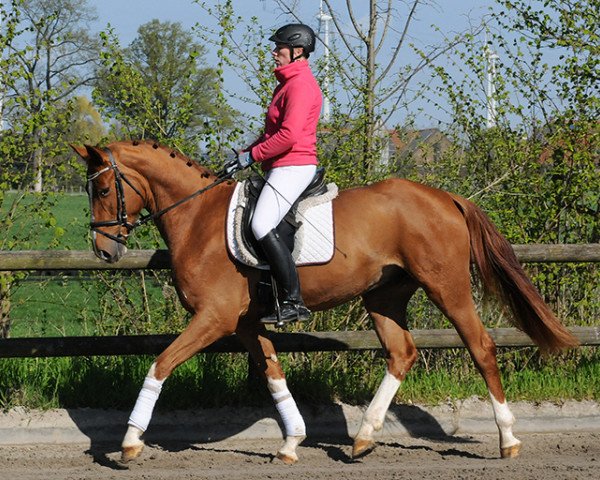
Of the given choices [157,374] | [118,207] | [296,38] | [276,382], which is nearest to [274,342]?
[276,382]

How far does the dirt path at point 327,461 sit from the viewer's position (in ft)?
18.9

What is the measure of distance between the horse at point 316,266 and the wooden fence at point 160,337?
491mm

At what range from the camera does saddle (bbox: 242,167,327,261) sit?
6086 millimetres

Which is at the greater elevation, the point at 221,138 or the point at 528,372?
the point at 221,138

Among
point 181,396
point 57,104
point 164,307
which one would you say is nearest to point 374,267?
point 181,396

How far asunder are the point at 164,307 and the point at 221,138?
149cm

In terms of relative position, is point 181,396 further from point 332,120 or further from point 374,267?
point 332,120

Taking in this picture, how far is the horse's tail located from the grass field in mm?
893

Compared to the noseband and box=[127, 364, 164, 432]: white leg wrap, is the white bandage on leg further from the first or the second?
the noseband

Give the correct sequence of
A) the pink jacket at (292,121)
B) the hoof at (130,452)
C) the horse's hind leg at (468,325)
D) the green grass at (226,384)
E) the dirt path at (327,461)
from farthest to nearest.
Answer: the green grass at (226,384), the horse's hind leg at (468,325), the pink jacket at (292,121), the hoof at (130,452), the dirt path at (327,461)

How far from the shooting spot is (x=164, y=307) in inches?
315

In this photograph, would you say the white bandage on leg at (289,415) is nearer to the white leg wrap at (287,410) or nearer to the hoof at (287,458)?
the white leg wrap at (287,410)

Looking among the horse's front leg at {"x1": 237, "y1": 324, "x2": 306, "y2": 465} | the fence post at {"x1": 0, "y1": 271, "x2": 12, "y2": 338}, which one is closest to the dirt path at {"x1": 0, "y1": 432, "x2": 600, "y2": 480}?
the horse's front leg at {"x1": 237, "y1": 324, "x2": 306, "y2": 465}

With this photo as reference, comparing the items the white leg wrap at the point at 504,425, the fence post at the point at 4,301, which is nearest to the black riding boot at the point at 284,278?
the white leg wrap at the point at 504,425
